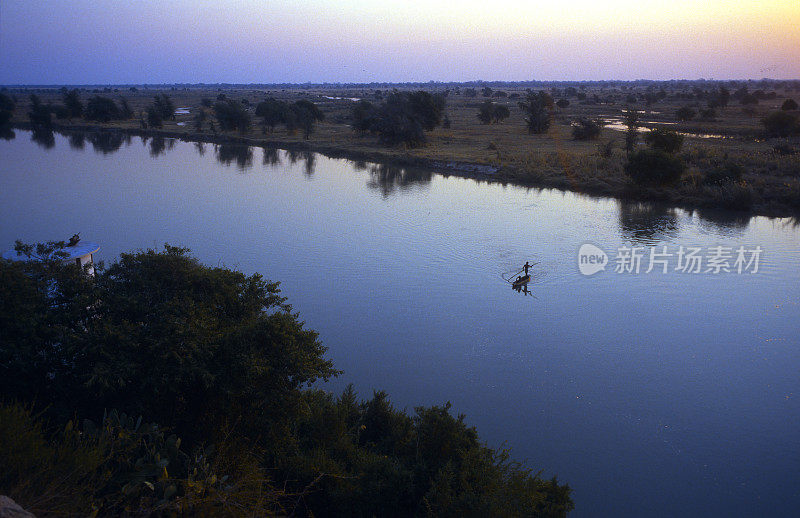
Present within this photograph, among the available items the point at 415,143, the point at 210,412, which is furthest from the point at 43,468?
Result: the point at 415,143

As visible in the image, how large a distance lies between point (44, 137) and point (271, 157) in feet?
64.8

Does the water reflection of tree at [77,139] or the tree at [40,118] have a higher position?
the tree at [40,118]

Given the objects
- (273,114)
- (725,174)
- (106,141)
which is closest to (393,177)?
(725,174)

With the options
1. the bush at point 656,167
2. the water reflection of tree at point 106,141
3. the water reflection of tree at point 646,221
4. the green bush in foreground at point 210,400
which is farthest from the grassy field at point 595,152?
the green bush in foreground at point 210,400

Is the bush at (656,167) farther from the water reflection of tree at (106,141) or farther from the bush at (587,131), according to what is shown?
the water reflection of tree at (106,141)

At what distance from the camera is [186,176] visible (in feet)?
92.0

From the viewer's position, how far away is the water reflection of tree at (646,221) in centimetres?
1819

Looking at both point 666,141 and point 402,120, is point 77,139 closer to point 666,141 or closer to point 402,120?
point 402,120

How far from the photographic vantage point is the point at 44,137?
41375mm

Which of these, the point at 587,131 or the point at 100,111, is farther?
the point at 100,111

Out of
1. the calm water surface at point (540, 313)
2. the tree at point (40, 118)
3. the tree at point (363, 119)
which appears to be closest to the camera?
the calm water surface at point (540, 313)

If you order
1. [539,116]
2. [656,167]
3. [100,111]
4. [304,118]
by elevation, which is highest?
[539,116]

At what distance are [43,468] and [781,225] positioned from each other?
884 inches

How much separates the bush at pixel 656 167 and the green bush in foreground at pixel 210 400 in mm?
20151
